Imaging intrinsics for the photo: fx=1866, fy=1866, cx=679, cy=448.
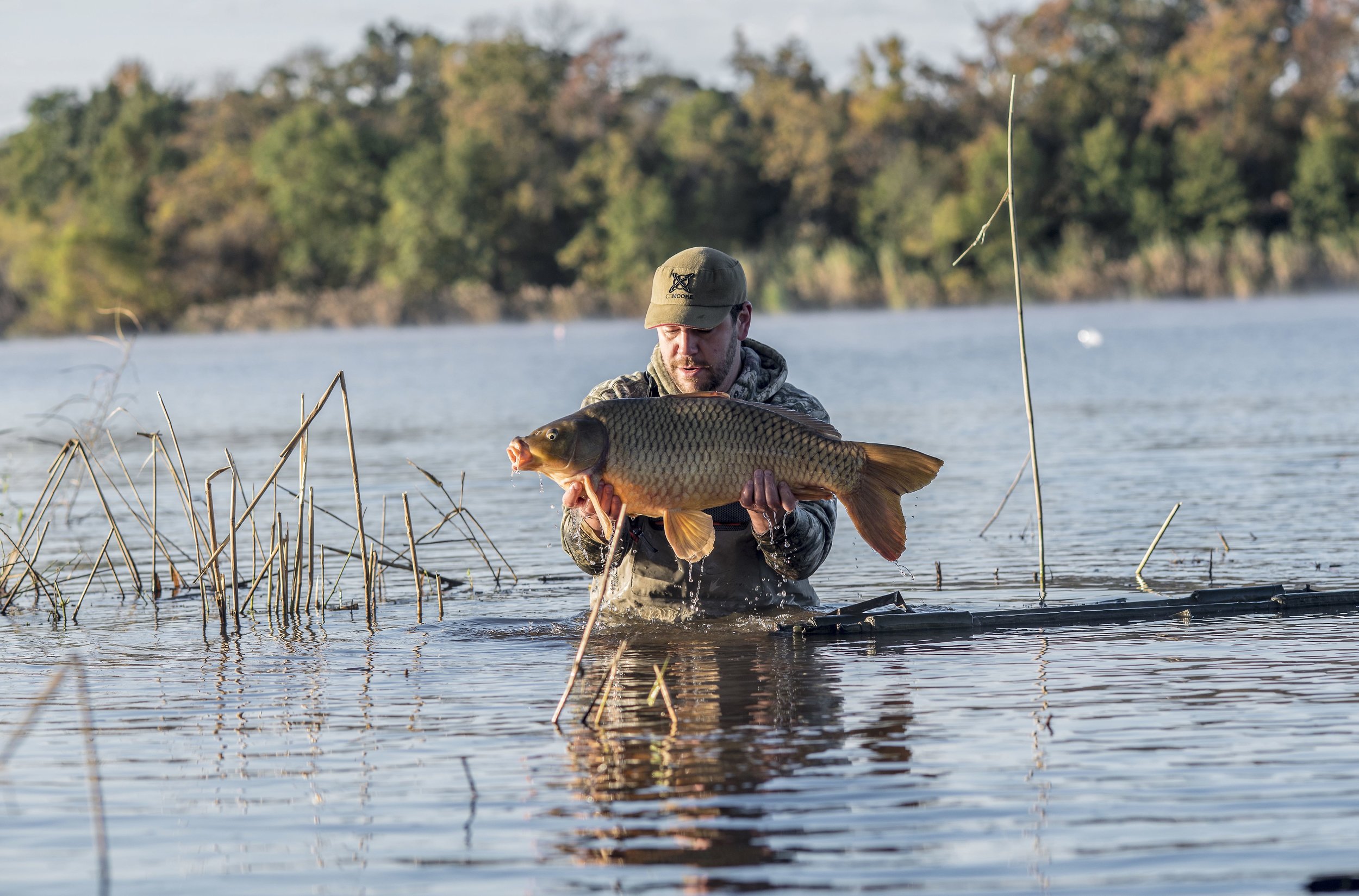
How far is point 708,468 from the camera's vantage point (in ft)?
20.0

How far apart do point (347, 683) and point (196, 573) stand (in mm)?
3801

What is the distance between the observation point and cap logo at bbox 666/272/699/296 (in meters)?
6.81

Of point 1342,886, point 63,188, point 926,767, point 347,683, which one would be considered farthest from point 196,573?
point 63,188

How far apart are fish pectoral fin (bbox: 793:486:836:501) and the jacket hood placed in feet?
2.19

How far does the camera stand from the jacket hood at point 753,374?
7102 mm

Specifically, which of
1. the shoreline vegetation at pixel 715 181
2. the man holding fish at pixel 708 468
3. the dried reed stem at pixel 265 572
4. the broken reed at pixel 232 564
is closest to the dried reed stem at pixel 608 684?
the man holding fish at pixel 708 468

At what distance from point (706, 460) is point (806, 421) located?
1.25ft

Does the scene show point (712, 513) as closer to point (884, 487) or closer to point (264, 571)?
point (884, 487)

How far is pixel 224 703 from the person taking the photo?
6664mm

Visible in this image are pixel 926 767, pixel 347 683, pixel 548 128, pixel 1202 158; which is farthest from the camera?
pixel 548 128

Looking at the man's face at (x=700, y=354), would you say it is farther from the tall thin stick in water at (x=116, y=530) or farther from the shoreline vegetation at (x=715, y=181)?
the shoreline vegetation at (x=715, y=181)

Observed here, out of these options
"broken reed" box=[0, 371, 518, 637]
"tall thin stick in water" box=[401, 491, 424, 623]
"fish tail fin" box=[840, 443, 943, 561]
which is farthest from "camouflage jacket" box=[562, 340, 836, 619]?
"tall thin stick in water" box=[401, 491, 424, 623]

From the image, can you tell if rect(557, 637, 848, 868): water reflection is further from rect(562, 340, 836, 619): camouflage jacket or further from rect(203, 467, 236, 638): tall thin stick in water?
rect(203, 467, 236, 638): tall thin stick in water

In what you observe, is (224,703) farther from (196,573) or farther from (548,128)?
(548,128)
